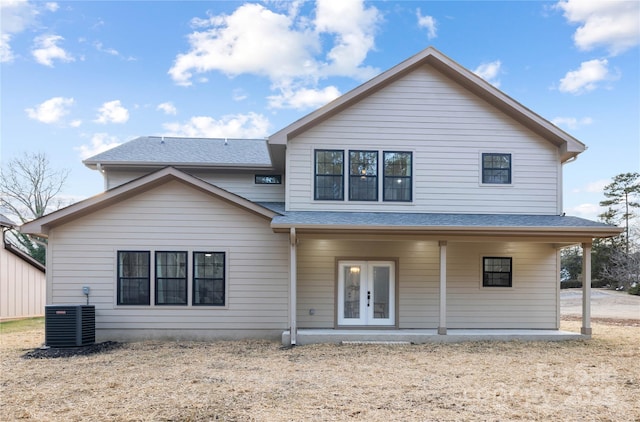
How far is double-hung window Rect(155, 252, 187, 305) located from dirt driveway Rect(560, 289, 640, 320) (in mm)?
15564

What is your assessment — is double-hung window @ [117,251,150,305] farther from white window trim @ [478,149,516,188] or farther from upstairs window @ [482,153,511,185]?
upstairs window @ [482,153,511,185]

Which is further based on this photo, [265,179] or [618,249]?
[618,249]

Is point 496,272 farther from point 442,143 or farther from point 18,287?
point 18,287

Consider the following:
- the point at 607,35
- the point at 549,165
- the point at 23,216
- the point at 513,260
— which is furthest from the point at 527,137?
the point at 23,216

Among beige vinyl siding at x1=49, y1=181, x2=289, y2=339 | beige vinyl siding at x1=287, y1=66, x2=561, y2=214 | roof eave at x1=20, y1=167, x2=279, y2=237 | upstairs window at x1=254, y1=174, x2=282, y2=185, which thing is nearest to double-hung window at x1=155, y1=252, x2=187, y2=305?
beige vinyl siding at x1=49, y1=181, x2=289, y2=339

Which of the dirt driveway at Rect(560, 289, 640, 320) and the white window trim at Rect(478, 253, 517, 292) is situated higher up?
the white window trim at Rect(478, 253, 517, 292)

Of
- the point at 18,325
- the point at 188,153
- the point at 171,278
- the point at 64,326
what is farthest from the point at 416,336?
the point at 18,325

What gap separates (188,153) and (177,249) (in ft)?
14.9

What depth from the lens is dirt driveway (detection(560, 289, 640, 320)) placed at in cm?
1887

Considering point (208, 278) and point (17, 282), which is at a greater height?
point (208, 278)

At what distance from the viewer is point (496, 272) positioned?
12.3 m

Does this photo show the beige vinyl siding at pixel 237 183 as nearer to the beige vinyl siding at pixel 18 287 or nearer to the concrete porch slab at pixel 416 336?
the concrete porch slab at pixel 416 336

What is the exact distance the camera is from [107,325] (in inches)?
425

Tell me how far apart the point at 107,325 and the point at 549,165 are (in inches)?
476
